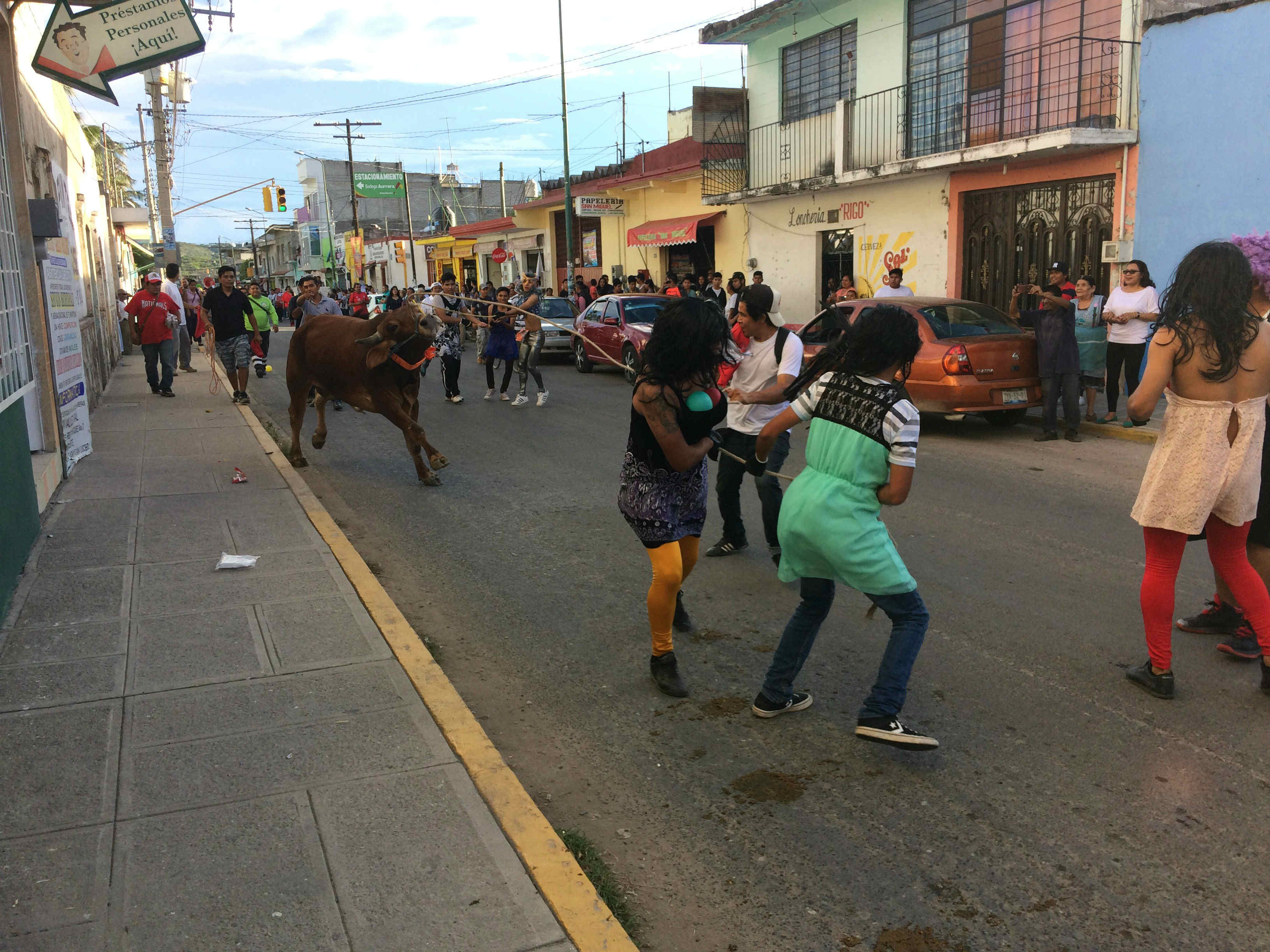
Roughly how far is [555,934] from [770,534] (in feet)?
13.0

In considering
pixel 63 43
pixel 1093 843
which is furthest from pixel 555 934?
pixel 63 43

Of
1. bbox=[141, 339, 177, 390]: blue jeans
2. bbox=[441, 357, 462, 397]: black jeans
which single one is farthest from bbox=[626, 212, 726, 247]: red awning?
bbox=[141, 339, 177, 390]: blue jeans

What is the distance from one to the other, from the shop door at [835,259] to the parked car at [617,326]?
150 inches

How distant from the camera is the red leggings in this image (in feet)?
13.7

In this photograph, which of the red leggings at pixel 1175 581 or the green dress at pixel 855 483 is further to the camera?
the red leggings at pixel 1175 581

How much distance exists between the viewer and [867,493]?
3.63 meters

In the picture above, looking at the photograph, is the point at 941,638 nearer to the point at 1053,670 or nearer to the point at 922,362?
the point at 1053,670

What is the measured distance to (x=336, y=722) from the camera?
3988 millimetres

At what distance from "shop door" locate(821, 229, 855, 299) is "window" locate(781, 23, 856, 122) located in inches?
98.4

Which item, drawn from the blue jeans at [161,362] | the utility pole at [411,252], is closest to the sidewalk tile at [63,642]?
the blue jeans at [161,362]

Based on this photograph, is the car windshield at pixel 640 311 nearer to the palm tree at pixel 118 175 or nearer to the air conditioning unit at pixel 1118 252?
the air conditioning unit at pixel 1118 252

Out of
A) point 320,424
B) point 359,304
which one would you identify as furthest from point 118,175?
point 320,424

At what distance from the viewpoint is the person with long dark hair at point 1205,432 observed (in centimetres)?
392

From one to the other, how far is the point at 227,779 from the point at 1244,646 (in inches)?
169
